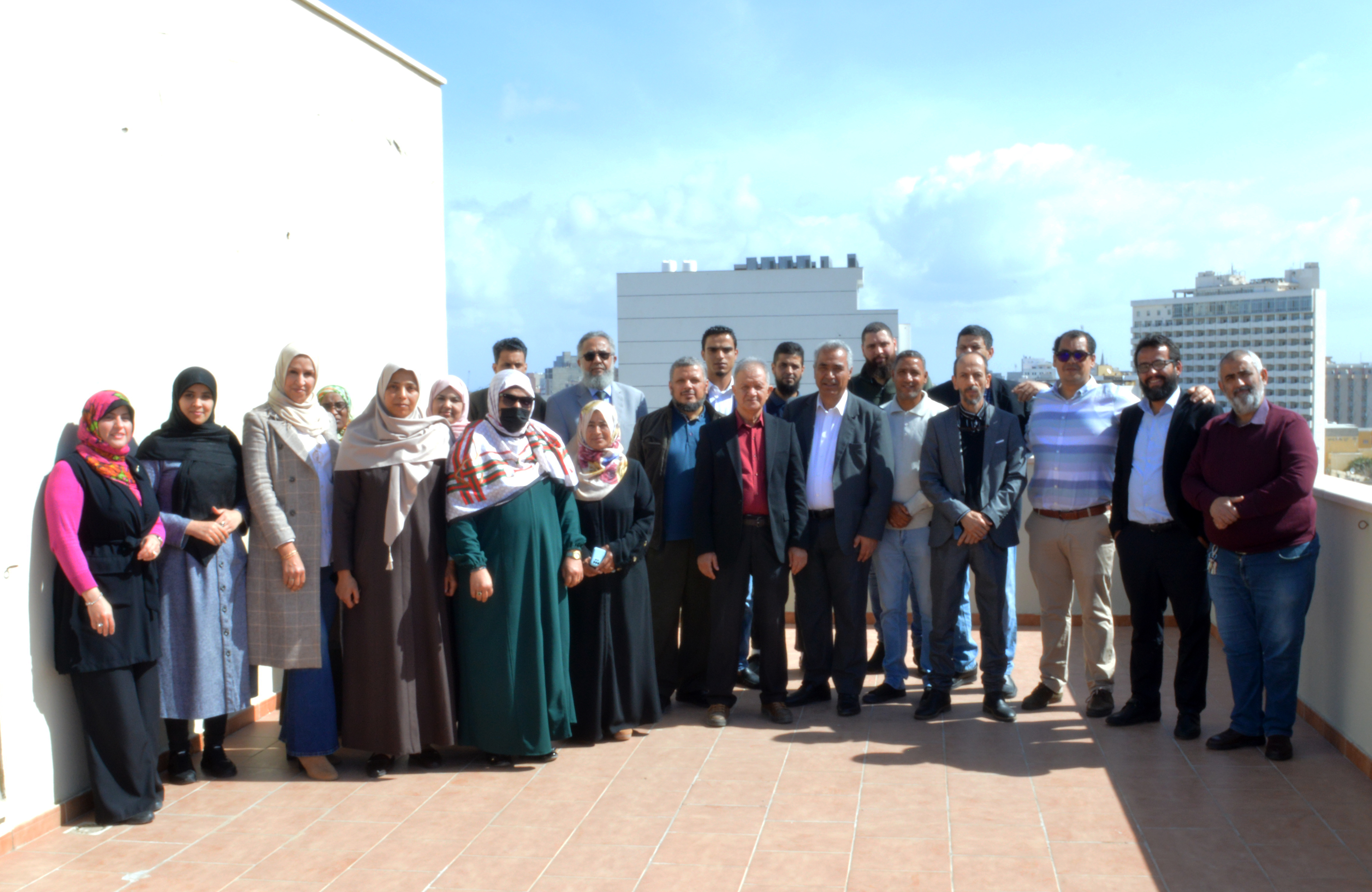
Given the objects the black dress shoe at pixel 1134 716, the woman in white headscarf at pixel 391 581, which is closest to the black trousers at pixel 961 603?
the black dress shoe at pixel 1134 716

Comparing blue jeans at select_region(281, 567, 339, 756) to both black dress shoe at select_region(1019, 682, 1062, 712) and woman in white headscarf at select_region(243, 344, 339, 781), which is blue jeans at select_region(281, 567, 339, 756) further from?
black dress shoe at select_region(1019, 682, 1062, 712)

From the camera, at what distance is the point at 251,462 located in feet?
13.7

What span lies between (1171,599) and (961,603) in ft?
3.09

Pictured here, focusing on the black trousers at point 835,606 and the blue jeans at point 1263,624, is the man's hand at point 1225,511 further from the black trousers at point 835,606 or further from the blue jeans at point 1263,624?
the black trousers at point 835,606

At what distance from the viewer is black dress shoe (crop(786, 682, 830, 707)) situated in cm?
512

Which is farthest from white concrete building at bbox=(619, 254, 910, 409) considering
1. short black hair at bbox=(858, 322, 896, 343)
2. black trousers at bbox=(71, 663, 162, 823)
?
black trousers at bbox=(71, 663, 162, 823)

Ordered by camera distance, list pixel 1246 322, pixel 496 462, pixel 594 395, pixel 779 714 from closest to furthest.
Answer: pixel 496 462 < pixel 779 714 < pixel 594 395 < pixel 1246 322

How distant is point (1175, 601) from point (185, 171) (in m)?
4.87

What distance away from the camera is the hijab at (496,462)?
4.25m

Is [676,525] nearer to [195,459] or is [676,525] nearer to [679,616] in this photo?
[679,616]

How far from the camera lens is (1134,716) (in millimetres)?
4645

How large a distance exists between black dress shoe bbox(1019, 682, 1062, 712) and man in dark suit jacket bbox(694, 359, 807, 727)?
3.94 ft

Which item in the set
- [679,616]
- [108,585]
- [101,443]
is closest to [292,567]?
[108,585]

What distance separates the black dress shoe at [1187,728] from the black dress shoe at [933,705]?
1.00 metres
